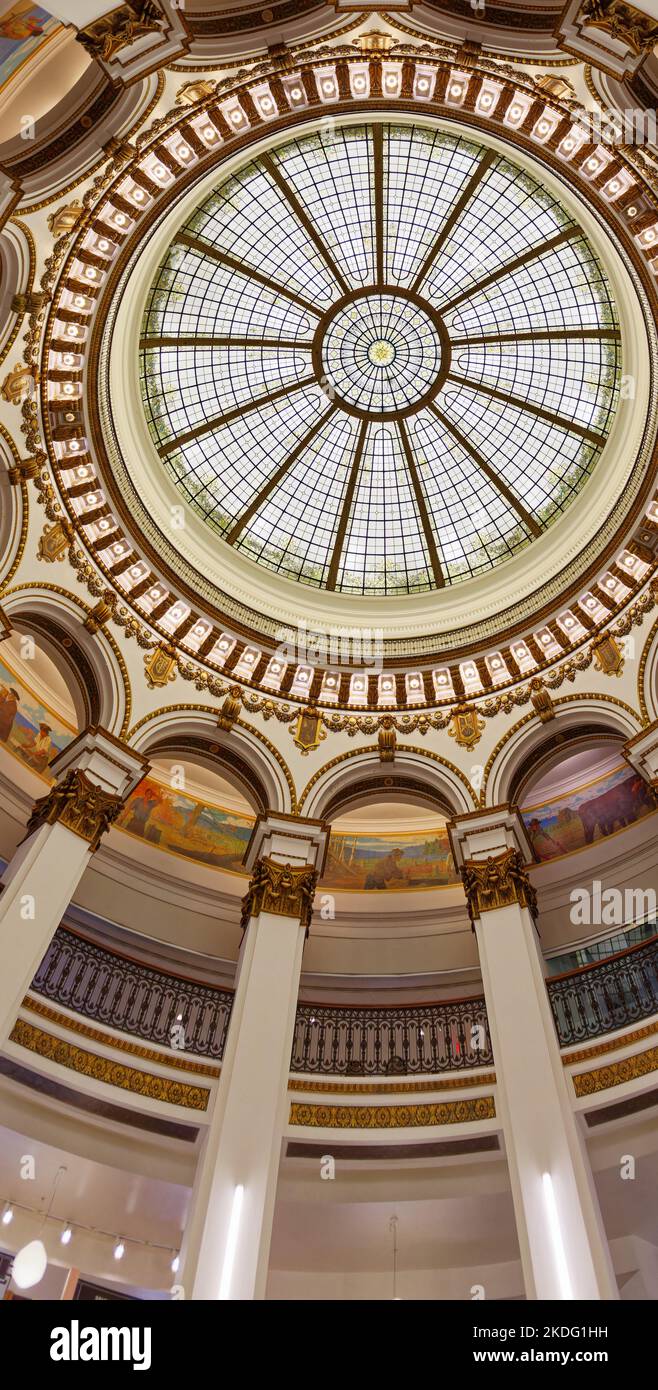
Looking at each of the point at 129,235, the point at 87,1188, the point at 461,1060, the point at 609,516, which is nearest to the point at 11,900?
the point at 87,1188

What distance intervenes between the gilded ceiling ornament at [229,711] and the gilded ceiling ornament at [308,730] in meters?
1.11

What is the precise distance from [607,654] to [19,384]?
1059 centimetres

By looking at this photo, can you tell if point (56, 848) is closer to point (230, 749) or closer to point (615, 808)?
point (230, 749)

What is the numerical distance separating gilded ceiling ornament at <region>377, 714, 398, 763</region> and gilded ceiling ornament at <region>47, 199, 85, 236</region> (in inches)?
370

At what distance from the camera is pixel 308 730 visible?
15938mm

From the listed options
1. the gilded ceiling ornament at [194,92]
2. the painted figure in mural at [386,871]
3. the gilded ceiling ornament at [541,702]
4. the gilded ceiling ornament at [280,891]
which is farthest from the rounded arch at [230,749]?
the gilded ceiling ornament at [194,92]

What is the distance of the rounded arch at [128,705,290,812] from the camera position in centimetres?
1490

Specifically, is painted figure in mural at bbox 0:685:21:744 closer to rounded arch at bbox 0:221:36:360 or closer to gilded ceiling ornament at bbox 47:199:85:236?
rounded arch at bbox 0:221:36:360

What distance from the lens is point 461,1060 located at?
12.4 m

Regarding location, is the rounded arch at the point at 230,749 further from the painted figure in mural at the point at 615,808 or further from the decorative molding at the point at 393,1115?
the painted figure in mural at the point at 615,808

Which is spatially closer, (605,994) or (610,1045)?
(610,1045)

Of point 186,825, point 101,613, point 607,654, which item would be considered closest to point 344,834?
point 186,825

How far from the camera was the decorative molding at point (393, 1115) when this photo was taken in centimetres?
1136

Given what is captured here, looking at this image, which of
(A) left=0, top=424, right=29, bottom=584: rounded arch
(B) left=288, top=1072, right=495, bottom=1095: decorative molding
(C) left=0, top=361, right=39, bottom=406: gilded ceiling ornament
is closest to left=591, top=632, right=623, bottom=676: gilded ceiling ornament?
(B) left=288, top=1072, right=495, bottom=1095: decorative molding
